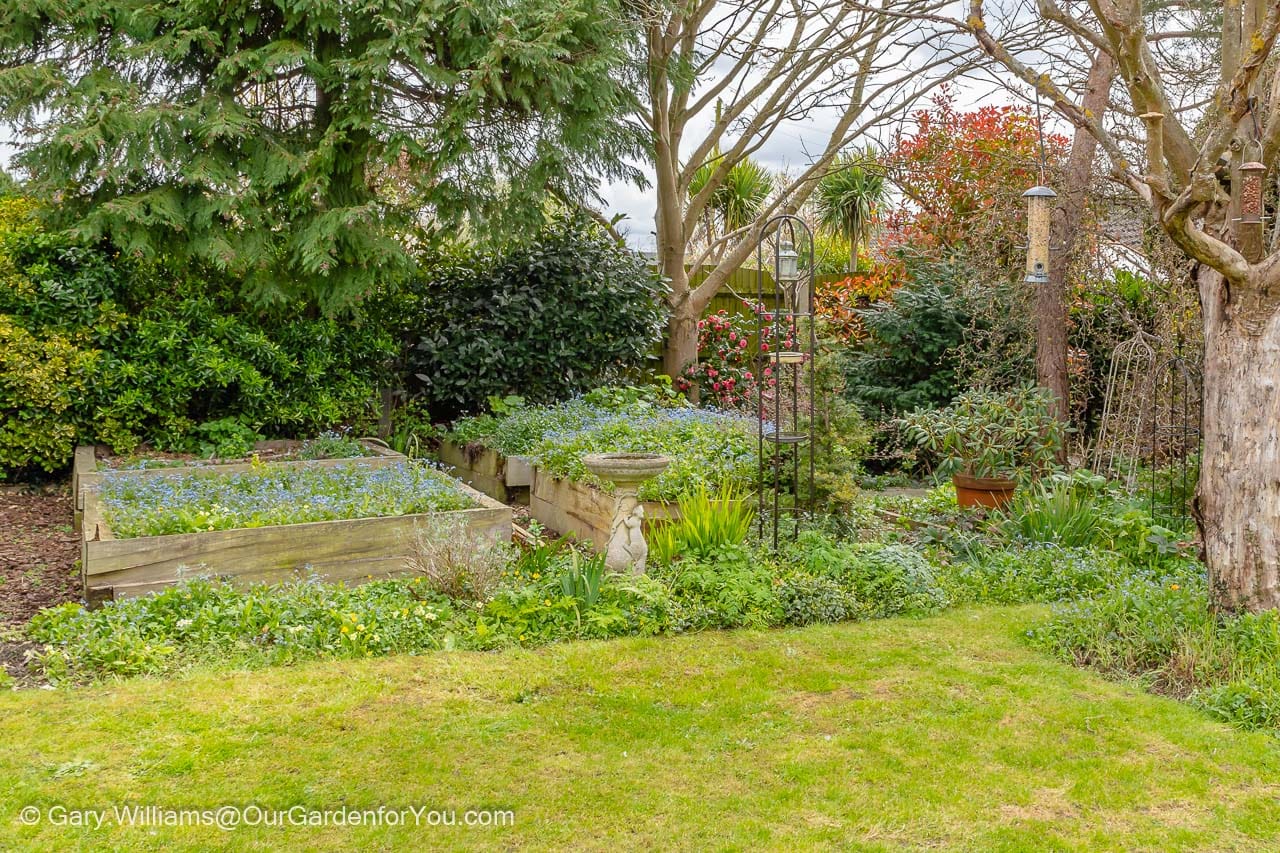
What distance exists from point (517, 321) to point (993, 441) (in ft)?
13.6

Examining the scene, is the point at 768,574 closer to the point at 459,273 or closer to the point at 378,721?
the point at 378,721

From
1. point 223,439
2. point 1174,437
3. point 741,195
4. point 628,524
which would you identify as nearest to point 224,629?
point 628,524

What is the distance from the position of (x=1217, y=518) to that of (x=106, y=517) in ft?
17.7

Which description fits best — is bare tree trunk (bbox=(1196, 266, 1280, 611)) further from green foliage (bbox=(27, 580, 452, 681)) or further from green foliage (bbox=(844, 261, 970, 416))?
green foliage (bbox=(844, 261, 970, 416))

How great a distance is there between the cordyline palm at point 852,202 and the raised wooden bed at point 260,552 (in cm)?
918

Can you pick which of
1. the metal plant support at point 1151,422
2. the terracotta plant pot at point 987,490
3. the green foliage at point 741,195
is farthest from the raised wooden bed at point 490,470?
the green foliage at point 741,195

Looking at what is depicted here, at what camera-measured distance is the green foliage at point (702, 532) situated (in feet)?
17.2

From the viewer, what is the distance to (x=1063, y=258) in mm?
7676

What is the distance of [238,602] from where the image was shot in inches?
173

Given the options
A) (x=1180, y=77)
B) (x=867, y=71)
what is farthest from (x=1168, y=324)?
(x=867, y=71)

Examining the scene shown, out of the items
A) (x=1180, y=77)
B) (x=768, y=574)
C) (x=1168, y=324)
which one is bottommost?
(x=768, y=574)

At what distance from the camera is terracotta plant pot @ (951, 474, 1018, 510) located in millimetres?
6441

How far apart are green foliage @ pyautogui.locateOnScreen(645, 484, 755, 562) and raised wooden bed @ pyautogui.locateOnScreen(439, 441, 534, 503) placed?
1.91m

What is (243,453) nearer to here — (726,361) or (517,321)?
(517,321)
